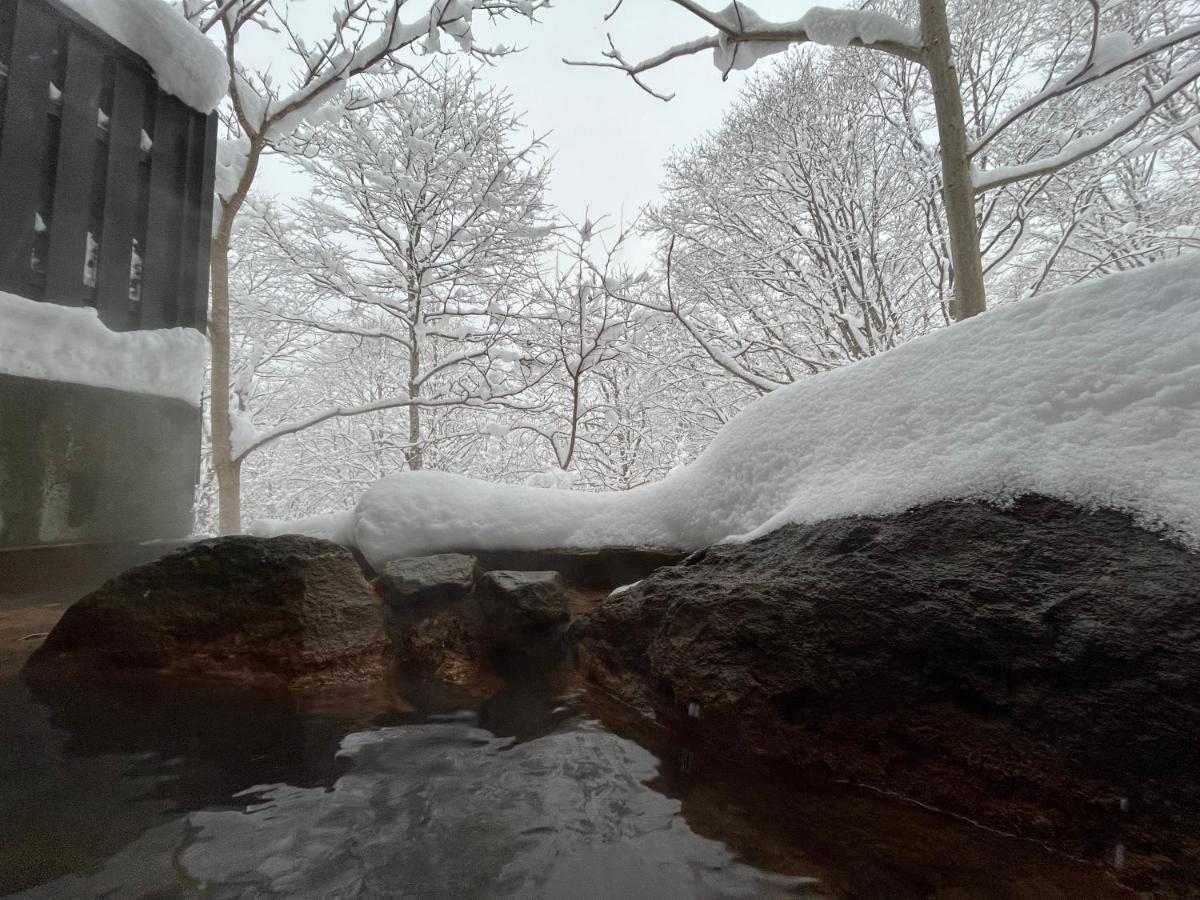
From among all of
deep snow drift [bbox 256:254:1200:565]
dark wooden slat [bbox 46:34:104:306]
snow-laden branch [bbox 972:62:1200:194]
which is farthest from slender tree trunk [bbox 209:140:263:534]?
snow-laden branch [bbox 972:62:1200:194]

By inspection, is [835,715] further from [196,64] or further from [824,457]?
[196,64]

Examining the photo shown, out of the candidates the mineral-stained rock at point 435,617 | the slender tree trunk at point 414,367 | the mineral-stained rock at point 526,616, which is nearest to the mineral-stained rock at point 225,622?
the mineral-stained rock at point 435,617

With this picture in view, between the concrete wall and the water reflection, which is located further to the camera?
the concrete wall

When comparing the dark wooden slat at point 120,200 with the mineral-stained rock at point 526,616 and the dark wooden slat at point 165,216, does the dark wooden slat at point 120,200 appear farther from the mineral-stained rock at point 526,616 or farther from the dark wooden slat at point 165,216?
the mineral-stained rock at point 526,616

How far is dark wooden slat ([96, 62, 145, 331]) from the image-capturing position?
3.26m

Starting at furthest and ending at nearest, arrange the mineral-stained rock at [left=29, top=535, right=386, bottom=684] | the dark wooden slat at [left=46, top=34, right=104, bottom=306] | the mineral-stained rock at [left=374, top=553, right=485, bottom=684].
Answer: the dark wooden slat at [left=46, top=34, right=104, bottom=306] → the mineral-stained rock at [left=374, top=553, right=485, bottom=684] → the mineral-stained rock at [left=29, top=535, right=386, bottom=684]

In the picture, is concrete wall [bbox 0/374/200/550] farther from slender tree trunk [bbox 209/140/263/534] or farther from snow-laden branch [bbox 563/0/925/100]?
snow-laden branch [bbox 563/0/925/100]

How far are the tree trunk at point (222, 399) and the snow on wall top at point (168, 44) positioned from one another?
237 cm

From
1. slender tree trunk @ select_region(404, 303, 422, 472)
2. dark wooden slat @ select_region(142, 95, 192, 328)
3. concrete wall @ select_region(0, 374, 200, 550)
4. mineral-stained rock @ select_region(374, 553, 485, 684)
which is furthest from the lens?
slender tree trunk @ select_region(404, 303, 422, 472)

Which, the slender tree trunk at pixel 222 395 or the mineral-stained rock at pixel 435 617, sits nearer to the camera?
the mineral-stained rock at pixel 435 617

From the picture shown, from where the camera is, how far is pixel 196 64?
361 centimetres

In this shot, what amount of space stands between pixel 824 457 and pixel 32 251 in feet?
14.0

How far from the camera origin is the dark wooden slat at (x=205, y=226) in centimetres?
383

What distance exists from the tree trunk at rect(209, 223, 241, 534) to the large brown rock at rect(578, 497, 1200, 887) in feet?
19.2
